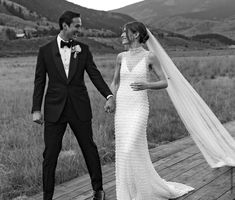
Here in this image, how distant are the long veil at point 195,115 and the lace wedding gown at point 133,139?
1.60ft

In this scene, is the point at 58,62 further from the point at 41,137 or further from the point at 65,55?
the point at 41,137

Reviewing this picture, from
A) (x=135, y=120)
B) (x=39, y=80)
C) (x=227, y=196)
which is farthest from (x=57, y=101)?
(x=227, y=196)

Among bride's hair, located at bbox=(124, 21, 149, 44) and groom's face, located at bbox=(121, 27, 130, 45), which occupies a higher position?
bride's hair, located at bbox=(124, 21, 149, 44)

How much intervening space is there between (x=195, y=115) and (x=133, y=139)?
105cm

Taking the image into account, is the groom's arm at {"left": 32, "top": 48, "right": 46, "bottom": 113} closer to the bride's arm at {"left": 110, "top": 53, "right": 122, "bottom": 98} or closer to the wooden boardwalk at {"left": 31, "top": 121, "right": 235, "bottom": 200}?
the bride's arm at {"left": 110, "top": 53, "right": 122, "bottom": 98}

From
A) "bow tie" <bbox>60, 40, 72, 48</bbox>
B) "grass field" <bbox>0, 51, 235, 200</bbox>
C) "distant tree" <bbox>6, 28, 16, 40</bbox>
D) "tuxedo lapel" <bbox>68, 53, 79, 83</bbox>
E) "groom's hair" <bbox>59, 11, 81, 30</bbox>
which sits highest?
"groom's hair" <bbox>59, 11, 81, 30</bbox>

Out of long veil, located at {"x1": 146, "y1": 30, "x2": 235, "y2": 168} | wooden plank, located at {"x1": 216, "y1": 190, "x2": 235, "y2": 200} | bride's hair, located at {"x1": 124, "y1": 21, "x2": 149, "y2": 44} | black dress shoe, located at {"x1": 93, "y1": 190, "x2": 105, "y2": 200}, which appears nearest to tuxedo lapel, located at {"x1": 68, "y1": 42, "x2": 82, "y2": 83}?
bride's hair, located at {"x1": 124, "y1": 21, "x2": 149, "y2": 44}

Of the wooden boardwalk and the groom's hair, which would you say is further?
the wooden boardwalk

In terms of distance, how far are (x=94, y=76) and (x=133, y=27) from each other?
26.1 inches

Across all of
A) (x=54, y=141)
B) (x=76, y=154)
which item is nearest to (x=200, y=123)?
(x=54, y=141)

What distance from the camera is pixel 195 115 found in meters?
4.69

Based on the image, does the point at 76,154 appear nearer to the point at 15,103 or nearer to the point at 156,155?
the point at 156,155

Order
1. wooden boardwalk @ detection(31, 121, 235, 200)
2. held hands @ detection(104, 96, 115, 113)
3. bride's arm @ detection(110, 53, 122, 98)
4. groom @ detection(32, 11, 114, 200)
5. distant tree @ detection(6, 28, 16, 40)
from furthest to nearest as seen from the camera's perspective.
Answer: distant tree @ detection(6, 28, 16, 40) < wooden boardwalk @ detection(31, 121, 235, 200) < bride's arm @ detection(110, 53, 122, 98) < held hands @ detection(104, 96, 115, 113) < groom @ detection(32, 11, 114, 200)

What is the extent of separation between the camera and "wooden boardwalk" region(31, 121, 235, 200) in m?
4.47
